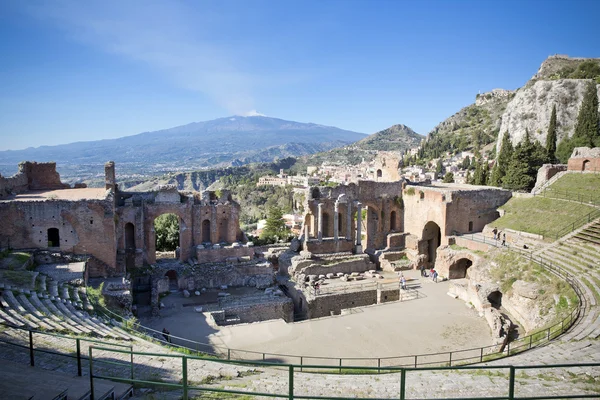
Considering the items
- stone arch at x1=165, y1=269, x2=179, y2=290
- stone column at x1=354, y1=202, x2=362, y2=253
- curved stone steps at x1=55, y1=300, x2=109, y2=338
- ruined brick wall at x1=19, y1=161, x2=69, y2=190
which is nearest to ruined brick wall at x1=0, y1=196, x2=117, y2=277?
stone arch at x1=165, y1=269, x2=179, y2=290

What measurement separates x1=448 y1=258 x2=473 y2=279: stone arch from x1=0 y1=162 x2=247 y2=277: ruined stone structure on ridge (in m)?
15.2

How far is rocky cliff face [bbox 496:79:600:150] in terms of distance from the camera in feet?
179

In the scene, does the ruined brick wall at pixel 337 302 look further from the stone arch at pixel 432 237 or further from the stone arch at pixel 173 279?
the stone arch at pixel 432 237

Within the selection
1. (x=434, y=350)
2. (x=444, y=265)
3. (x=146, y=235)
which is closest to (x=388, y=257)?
(x=444, y=265)

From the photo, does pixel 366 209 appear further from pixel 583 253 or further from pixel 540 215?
pixel 583 253

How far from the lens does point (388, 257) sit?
104ft

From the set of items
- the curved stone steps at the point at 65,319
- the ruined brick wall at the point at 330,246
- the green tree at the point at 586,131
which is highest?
the green tree at the point at 586,131

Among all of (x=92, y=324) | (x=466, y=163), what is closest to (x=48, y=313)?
(x=92, y=324)

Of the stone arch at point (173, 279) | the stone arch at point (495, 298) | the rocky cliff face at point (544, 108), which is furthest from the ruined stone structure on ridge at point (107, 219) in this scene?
the rocky cliff face at point (544, 108)

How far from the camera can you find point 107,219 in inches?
902

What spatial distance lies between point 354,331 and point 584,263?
43.0 feet

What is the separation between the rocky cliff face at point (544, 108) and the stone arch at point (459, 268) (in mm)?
34179

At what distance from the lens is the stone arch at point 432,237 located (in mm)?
33781

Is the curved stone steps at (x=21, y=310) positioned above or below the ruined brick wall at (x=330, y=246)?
above
